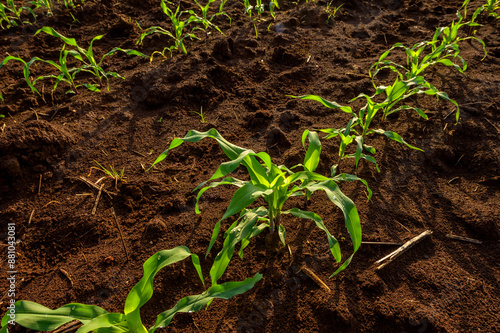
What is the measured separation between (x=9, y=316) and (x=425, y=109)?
2.42m

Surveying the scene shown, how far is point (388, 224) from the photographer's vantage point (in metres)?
1.39

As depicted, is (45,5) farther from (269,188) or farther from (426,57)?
(426,57)

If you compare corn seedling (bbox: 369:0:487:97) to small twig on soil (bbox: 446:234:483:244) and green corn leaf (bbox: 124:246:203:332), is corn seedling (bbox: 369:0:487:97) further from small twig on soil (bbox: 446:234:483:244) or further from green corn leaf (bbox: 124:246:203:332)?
green corn leaf (bbox: 124:246:203:332)

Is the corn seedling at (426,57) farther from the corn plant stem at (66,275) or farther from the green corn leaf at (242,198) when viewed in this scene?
the corn plant stem at (66,275)

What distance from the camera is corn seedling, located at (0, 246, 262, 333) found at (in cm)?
81

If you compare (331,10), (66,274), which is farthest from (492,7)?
(66,274)

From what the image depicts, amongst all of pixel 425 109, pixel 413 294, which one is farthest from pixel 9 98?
pixel 425 109

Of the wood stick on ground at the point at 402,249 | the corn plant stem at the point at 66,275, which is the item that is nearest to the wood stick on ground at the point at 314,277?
the wood stick on ground at the point at 402,249

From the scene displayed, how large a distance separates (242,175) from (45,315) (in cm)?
106

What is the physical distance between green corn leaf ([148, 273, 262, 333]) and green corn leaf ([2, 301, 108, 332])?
0.21 m

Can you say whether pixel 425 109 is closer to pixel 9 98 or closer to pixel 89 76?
pixel 89 76

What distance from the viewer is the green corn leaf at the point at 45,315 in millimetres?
786

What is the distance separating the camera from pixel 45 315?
2.69 feet

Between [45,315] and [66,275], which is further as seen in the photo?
[66,275]
